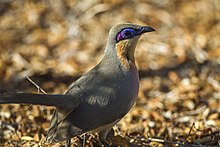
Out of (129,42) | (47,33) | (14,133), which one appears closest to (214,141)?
(129,42)

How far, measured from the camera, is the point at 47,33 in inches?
351

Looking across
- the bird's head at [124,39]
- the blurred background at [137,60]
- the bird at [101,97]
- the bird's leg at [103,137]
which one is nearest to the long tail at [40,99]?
the bird at [101,97]

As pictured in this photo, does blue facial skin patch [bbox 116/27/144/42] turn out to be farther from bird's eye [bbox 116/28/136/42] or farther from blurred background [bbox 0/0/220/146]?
blurred background [bbox 0/0/220/146]

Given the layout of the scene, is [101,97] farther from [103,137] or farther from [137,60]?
[137,60]

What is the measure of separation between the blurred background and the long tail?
0.85 metres

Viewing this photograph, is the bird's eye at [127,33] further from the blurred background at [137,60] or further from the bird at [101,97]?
the blurred background at [137,60]

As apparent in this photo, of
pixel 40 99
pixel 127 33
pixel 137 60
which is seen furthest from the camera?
pixel 137 60

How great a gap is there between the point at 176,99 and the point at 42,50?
2413mm

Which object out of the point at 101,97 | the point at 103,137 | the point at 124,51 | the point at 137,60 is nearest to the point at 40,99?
the point at 101,97

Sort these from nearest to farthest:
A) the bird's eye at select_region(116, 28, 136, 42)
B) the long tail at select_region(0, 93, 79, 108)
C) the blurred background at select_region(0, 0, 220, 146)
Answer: the long tail at select_region(0, 93, 79, 108) < the bird's eye at select_region(116, 28, 136, 42) < the blurred background at select_region(0, 0, 220, 146)

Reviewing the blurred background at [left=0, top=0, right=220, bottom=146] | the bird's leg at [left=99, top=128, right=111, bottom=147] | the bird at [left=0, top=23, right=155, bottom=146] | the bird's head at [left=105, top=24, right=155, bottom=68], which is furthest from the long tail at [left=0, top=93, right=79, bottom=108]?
the blurred background at [left=0, top=0, right=220, bottom=146]

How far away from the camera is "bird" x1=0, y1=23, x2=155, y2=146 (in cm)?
433

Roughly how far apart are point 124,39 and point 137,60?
3332 millimetres

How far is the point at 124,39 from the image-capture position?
4.76 meters
